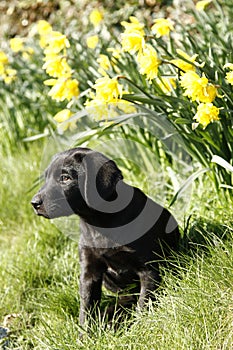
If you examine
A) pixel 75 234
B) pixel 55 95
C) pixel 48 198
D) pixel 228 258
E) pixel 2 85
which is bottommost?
pixel 228 258

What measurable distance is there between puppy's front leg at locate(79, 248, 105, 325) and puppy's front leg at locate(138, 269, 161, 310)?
0.25 meters

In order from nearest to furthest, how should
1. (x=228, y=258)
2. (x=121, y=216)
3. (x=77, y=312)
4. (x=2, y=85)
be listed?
(x=228, y=258)
(x=121, y=216)
(x=77, y=312)
(x=2, y=85)

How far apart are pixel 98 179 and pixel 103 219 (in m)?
0.24

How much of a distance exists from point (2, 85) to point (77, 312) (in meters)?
3.20

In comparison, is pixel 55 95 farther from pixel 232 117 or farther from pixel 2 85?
pixel 2 85

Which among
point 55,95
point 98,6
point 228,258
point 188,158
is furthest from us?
point 98,6

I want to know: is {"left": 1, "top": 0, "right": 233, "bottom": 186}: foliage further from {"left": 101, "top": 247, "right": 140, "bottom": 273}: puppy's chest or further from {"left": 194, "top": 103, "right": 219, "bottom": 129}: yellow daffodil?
{"left": 101, "top": 247, "right": 140, "bottom": 273}: puppy's chest

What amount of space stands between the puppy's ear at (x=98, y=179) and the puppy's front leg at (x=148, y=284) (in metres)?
0.44

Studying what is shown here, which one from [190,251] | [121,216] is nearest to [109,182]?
[121,216]

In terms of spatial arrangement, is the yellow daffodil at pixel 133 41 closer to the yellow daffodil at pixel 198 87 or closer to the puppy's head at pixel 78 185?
the yellow daffodil at pixel 198 87

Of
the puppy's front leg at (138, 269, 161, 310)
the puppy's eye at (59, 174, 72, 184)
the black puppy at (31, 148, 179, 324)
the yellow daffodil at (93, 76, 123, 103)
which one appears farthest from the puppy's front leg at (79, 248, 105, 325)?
the yellow daffodil at (93, 76, 123, 103)

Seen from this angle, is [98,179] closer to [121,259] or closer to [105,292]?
[121,259]

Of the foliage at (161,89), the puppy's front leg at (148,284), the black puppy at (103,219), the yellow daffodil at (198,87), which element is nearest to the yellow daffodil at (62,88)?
the foliage at (161,89)

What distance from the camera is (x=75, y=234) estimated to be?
13.7ft
